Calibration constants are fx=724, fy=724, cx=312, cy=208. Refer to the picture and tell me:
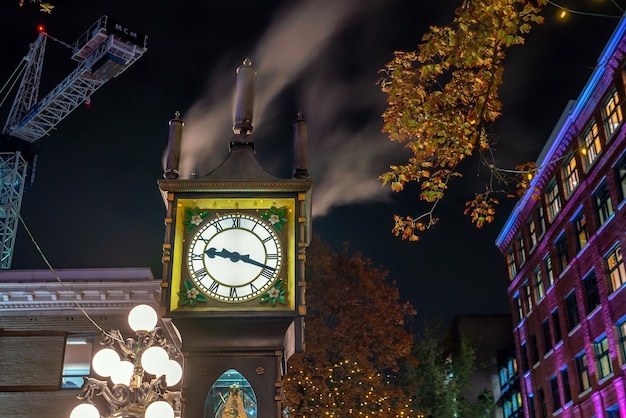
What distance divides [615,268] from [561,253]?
652 cm

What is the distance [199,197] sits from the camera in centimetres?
605

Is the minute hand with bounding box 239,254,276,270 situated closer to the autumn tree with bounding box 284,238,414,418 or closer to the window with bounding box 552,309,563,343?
the autumn tree with bounding box 284,238,414,418

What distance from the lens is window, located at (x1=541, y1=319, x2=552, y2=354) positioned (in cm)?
3647

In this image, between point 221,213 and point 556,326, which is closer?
point 221,213

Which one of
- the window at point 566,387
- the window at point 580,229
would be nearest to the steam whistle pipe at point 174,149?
the window at point 580,229

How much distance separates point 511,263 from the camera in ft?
143

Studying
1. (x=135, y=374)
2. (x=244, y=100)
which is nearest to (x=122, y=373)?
(x=135, y=374)

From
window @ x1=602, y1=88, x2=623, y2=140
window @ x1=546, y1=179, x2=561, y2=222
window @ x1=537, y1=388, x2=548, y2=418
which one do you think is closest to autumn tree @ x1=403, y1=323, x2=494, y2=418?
window @ x1=537, y1=388, x2=548, y2=418

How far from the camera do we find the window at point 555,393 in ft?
115

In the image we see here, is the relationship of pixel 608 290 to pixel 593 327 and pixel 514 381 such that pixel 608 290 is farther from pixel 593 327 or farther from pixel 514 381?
pixel 514 381

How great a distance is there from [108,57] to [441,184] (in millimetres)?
38390

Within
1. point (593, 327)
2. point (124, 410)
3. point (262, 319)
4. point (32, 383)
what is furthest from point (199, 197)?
point (593, 327)

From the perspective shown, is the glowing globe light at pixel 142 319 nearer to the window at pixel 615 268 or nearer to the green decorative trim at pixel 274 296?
the green decorative trim at pixel 274 296

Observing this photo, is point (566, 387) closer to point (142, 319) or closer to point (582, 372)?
point (582, 372)
